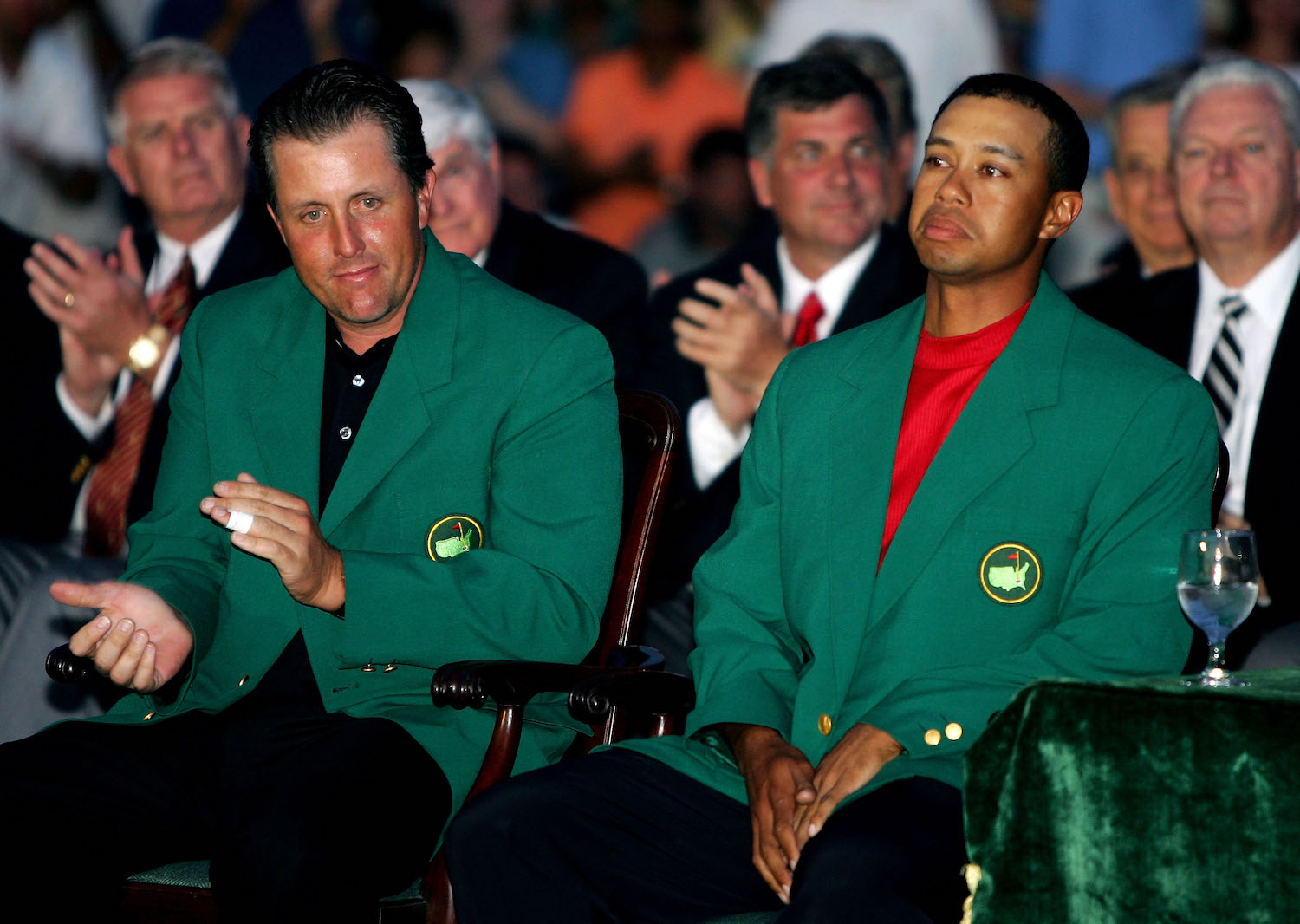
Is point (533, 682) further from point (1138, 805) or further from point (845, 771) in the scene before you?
point (1138, 805)

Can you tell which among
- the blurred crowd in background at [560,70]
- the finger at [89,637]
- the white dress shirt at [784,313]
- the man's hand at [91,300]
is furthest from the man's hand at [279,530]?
the blurred crowd in background at [560,70]

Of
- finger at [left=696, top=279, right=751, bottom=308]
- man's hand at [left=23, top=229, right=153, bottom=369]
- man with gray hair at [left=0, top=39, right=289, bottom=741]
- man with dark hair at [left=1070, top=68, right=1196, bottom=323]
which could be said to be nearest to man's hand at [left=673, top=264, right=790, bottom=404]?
finger at [left=696, top=279, right=751, bottom=308]

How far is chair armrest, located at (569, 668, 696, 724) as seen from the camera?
2.28 meters

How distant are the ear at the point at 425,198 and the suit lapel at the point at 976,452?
37.1 inches

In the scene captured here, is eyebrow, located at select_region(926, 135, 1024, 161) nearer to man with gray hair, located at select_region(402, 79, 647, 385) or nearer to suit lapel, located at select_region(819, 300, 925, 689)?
suit lapel, located at select_region(819, 300, 925, 689)

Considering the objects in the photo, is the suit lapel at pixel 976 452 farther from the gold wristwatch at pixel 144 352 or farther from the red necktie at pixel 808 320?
the gold wristwatch at pixel 144 352

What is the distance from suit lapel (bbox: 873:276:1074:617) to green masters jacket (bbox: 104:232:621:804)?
18.8 inches

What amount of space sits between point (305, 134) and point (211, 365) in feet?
1.47

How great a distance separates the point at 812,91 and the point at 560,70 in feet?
6.97

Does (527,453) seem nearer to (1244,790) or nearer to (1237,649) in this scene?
(1244,790)

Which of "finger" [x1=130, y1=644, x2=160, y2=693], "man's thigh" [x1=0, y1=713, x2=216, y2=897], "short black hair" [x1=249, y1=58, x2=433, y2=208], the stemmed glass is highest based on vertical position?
"short black hair" [x1=249, y1=58, x2=433, y2=208]

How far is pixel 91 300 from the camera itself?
12.5 ft

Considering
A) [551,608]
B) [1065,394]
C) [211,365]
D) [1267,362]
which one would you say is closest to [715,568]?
[551,608]

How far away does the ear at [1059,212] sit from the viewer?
245 centimetres
